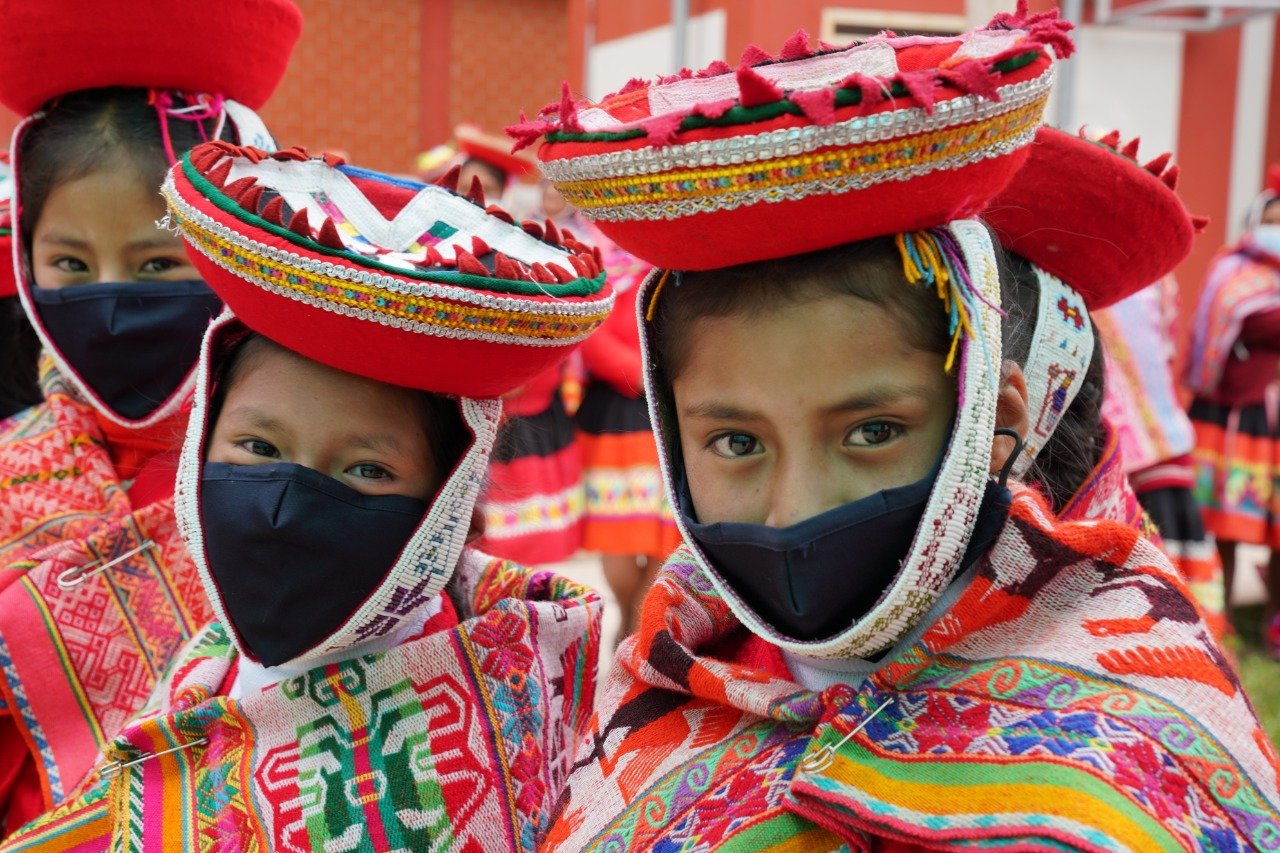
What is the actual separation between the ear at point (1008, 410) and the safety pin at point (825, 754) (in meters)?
0.38

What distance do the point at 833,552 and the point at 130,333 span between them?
166 centimetres

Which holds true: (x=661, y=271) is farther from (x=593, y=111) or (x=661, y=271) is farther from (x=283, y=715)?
(x=283, y=715)

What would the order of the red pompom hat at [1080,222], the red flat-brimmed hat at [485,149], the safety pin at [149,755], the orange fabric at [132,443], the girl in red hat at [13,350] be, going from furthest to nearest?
the red flat-brimmed hat at [485,149]
the girl in red hat at [13,350]
the orange fabric at [132,443]
the safety pin at [149,755]
the red pompom hat at [1080,222]

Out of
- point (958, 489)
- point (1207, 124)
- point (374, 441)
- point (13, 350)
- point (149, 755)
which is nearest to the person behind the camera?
point (958, 489)

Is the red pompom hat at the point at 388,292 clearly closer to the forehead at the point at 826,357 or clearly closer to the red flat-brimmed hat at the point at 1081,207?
the forehead at the point at 826,357

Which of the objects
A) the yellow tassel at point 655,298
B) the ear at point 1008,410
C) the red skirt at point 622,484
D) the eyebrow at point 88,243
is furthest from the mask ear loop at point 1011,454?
the red skirt at point 622,484

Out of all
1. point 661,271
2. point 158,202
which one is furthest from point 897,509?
point 158,202

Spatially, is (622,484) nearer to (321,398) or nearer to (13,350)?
(13,350)

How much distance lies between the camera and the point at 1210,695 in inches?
63.6

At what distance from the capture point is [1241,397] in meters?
7.30

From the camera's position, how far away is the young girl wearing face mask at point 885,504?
1.56 metres

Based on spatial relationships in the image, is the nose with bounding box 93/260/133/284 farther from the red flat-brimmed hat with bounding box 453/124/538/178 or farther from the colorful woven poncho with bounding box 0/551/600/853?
the red flat-brimmed hat with bounding box 453/124/538/178

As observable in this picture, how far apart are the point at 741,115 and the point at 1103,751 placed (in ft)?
2.60

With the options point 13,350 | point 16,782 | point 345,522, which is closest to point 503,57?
point 13,350
